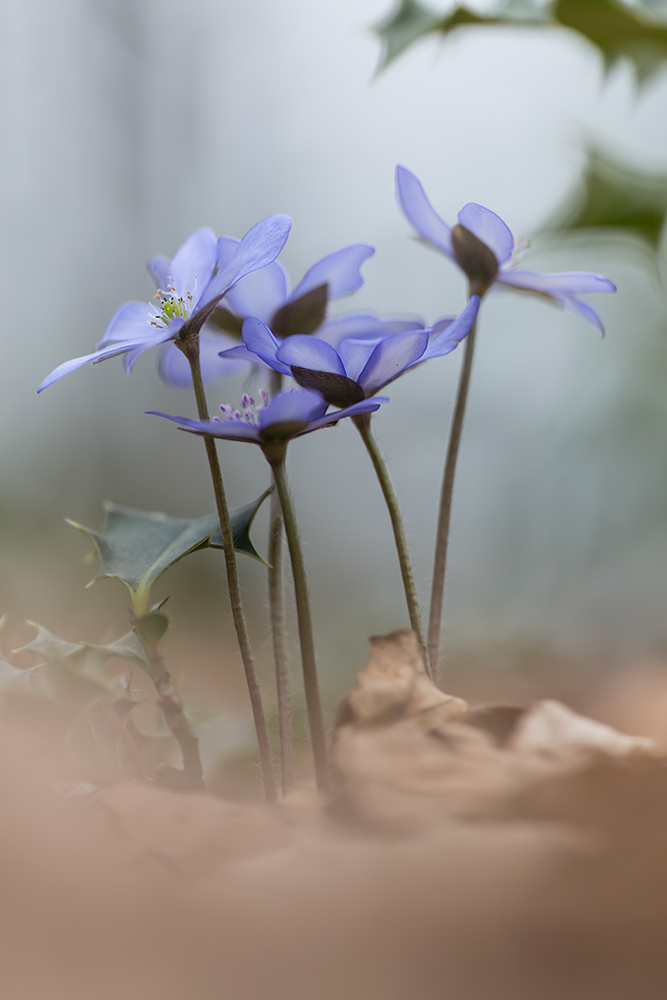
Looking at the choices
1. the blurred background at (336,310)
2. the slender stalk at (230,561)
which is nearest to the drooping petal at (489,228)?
the slender stalk at (230,561)

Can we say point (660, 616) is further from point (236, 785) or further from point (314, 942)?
point (314, 942)

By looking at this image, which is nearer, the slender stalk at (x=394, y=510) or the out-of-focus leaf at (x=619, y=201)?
the slender stalk at (x=394, y=510)

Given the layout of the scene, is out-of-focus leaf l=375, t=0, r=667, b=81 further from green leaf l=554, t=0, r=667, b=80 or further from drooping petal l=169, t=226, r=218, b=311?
drooping petal l=169, t=226, r=218, b=311

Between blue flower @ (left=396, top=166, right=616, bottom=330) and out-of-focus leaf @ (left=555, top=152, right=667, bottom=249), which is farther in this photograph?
out-of-focus leaf @ (left=555, top=152, right=667, bottom=249)

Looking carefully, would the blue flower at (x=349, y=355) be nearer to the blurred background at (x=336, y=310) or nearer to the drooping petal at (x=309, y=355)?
the drooping petal at (x=309, y=355)

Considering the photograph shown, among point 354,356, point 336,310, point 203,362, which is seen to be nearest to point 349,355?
point 354,356

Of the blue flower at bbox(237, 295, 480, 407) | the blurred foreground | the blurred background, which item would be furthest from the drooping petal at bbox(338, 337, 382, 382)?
the blurred background

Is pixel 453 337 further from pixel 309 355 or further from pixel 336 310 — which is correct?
pixel 336 310

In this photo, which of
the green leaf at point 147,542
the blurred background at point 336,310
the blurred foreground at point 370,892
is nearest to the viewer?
the blurred foreground at point 370,892
